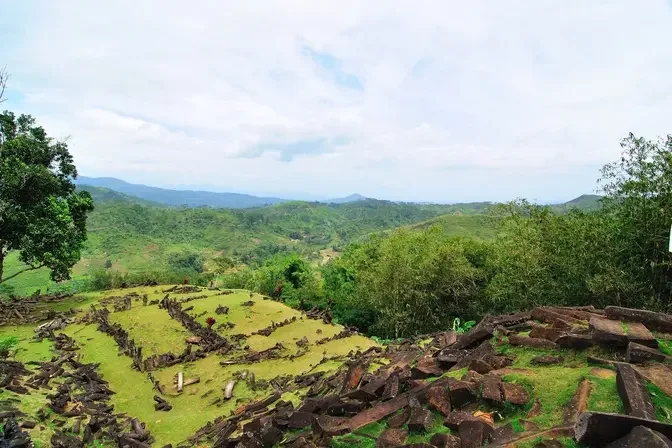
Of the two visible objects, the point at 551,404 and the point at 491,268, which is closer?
the point at 551,404

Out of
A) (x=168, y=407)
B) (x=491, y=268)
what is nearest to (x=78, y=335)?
(x=168, y=407)

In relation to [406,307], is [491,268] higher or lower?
higher

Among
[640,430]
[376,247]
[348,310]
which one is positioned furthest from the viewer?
[376,247]

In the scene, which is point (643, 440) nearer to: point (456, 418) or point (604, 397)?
point (604, 397)

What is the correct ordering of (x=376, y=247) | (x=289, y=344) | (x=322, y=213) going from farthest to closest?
1. (x=322, y=213)
2. (x=376, y=247)
3. (x=289, y=344)

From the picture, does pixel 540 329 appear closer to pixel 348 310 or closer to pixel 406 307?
pixel 406 307

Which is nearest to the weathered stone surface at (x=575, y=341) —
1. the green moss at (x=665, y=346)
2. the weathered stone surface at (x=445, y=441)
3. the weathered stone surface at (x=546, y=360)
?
the weathered stone surface at (x=546, y=360)
